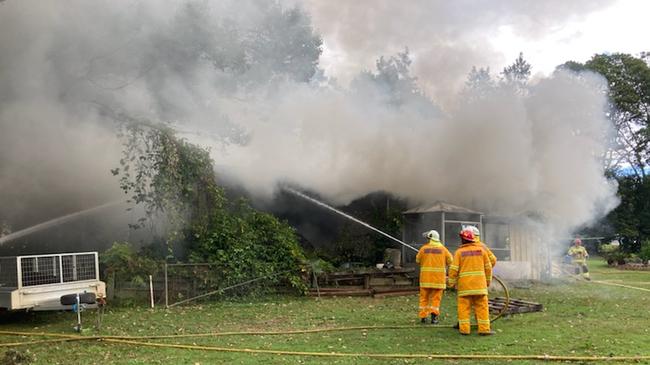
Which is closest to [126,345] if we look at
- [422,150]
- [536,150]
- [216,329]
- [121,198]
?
[216,329]

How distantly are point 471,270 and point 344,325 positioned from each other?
2687 millimetres

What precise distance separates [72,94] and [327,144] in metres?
7.64

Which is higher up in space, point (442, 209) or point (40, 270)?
point (442, 209)

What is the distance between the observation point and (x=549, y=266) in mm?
20219

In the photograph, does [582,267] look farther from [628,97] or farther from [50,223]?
[628,97]

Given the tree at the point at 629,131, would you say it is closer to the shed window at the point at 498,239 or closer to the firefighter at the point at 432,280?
the shed window at the point at 498,239

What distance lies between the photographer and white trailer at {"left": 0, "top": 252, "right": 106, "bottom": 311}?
34.0ft

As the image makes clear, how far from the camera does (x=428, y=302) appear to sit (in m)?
10.5

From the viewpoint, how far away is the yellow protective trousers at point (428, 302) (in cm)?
1036

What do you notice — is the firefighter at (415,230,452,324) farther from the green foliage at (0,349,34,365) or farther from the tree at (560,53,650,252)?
the tree at (560,53,650,252)

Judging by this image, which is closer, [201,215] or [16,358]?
[16,358]

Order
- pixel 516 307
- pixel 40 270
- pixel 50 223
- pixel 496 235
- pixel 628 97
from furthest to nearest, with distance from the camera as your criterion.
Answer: pixel 628 97, pixel 496 235, pixel 50 223, pixel 516 307, pixel 40 270

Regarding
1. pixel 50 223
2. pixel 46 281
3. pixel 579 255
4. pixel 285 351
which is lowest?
pixel 285 351

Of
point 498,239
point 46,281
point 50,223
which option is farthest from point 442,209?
point 50,223
